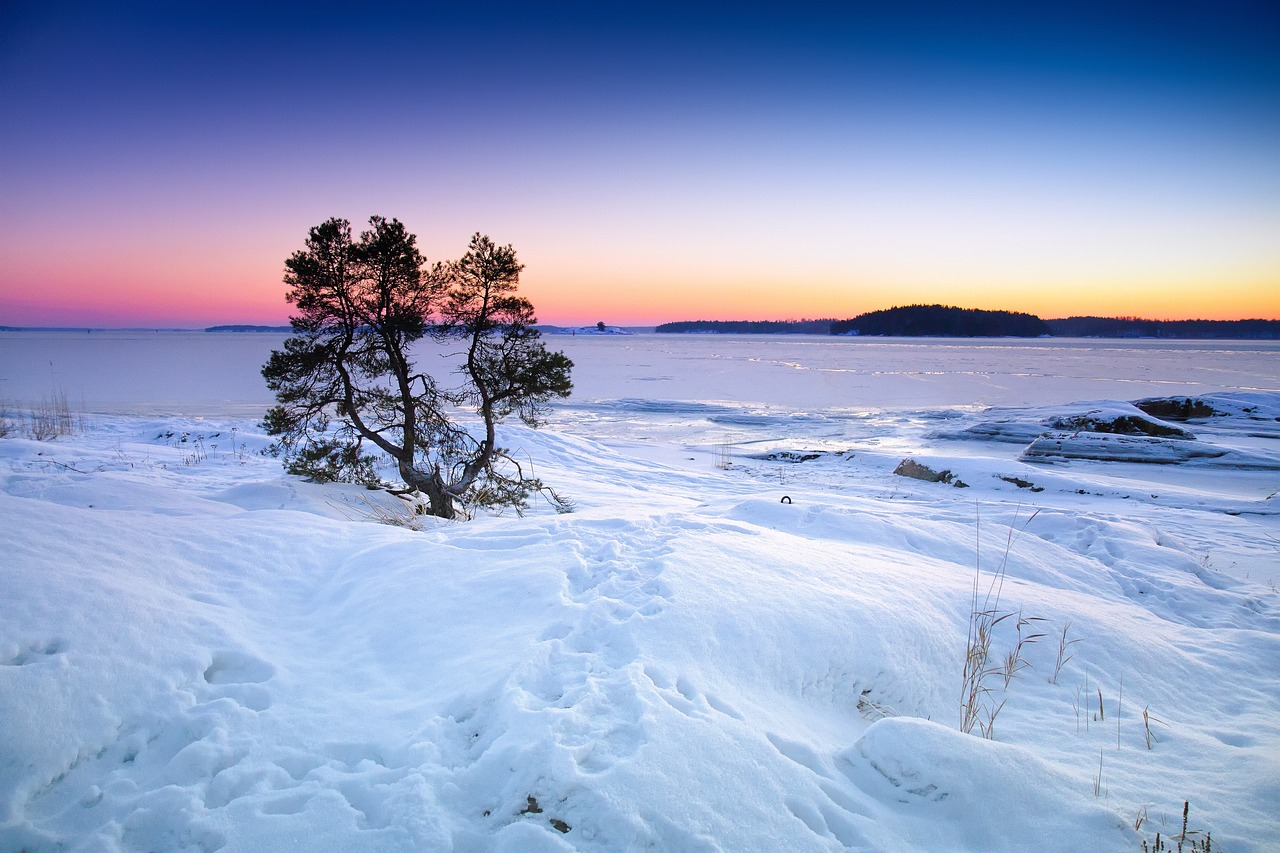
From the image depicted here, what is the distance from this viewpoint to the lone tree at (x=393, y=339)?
7.68m

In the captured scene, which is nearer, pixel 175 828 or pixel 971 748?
pixel 175 828

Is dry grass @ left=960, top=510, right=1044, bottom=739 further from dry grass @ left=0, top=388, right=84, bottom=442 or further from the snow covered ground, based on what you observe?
dry grass @ left=0, top=388, right=84, bottom=442

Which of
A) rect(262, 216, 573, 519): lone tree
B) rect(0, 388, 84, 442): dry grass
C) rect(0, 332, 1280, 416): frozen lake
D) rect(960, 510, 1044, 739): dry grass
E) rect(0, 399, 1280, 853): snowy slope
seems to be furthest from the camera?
rect(0, 332, 1280, 416): frozen lake

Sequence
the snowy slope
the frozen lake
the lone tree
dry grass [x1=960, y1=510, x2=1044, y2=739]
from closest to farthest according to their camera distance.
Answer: the snowy slope < dry grass [x1=960, y1=510, x2=1044, y2=739] < the lone tree < the frozen lake

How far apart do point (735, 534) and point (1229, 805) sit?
3.98 metres

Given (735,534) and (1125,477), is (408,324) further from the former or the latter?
(1125,477)

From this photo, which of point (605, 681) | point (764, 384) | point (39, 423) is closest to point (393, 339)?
point (605, 681)

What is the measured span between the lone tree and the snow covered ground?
1092 mm

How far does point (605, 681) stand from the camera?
3256mm

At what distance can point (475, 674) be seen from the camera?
3.37 m

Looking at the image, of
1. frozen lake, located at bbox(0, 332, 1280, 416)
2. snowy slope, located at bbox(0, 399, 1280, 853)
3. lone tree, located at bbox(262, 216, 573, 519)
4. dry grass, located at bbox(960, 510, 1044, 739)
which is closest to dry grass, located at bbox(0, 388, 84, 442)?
frozen lake, located at bbox(0, 332, 1280, 416)

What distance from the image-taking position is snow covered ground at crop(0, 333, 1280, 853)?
2.44 m

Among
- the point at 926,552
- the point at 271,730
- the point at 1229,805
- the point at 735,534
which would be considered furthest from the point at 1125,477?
the point at 271,730

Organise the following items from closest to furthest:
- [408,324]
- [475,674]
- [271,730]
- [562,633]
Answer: [271,730], [475,674], [562,633], [408,324]
